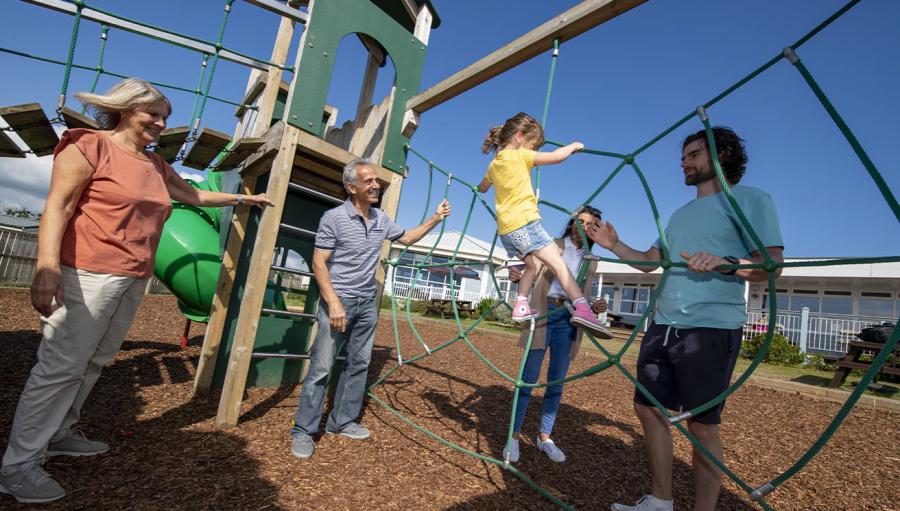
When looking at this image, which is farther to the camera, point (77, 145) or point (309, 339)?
point (309, 339)

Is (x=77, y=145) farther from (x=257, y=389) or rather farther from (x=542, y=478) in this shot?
(x=542, y=478)

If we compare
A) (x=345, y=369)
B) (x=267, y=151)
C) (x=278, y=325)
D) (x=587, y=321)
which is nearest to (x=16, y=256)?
(x=278, y=325)

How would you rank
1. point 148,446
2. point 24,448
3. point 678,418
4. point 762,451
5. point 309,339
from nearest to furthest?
1. point 678,418
2. point 24,448
3. point 148,446
4. point 762,451
5. point 309,339


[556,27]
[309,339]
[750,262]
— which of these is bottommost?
[309,339]

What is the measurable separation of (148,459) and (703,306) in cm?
252

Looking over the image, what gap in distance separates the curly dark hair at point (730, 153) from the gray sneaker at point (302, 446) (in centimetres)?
234

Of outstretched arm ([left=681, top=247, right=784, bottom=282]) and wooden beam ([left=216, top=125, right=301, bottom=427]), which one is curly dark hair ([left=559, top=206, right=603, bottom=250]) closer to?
outstretched arm ([left=681, top=247, right=784, bottom=282])

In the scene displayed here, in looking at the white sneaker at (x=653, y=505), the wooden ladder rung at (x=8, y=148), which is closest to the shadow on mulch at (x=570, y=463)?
the white sneaker at (x=653, y=505)

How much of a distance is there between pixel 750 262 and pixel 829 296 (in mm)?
16005

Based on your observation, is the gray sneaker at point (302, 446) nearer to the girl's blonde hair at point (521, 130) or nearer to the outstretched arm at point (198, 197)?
the outstretched arm at point (198, 197)

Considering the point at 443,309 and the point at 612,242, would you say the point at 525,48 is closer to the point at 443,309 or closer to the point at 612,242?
the point at 612,242

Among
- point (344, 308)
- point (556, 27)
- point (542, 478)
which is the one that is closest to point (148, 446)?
point (344, 308)

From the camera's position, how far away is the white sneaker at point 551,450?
2.61 metres

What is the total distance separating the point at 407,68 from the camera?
338cm
